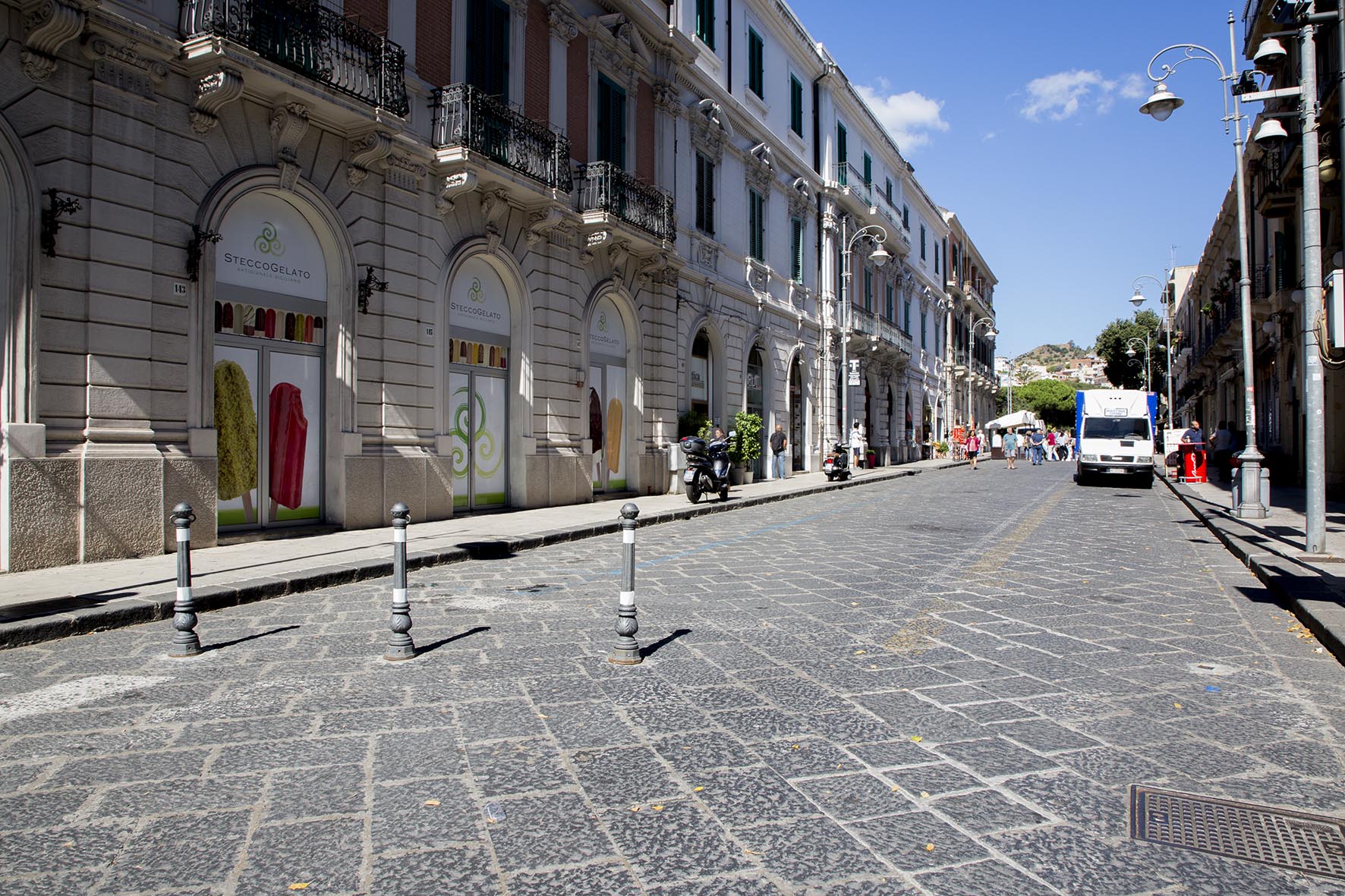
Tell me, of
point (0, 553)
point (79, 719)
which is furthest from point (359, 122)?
point (79, 719)

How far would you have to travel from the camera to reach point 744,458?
2097 centimetres

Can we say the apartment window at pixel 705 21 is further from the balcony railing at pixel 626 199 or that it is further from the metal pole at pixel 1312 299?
the metal pole at pixel 1312 299

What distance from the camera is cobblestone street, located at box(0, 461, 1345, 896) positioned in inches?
111

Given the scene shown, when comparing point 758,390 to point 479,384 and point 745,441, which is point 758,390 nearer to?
point 745,441

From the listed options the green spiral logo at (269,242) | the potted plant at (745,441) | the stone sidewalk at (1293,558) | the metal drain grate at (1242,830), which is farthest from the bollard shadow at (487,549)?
the potted plant at (745,441)

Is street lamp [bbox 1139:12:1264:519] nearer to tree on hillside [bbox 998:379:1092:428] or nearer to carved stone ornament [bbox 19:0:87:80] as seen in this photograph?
carved stone ornament [bbox 19:0:87:80]

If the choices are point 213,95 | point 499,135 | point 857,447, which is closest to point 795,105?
point 857,447

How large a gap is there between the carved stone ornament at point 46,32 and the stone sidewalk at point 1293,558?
11.3 meters

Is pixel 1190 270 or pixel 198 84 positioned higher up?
pixel 1190 270

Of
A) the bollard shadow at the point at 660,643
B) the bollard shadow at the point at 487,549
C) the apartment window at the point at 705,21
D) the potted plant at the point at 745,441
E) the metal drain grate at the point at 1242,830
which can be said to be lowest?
the metal drain grate at the point at 1242,830

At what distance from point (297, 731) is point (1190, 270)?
7775cm

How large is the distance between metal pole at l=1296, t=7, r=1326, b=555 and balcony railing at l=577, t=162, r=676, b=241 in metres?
10.7

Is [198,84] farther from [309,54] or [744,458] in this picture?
[744,458]

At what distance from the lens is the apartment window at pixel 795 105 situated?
28062 mm
